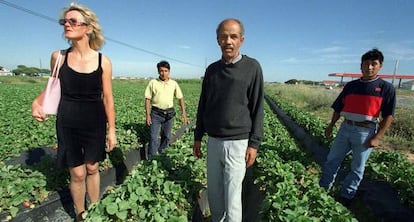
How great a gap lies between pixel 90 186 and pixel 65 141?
658 millimetres

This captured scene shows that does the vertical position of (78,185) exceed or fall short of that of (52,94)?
it falls short

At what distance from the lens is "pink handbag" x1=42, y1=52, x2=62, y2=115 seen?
2551mm

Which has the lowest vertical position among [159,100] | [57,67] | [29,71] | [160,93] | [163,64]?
[29,71]

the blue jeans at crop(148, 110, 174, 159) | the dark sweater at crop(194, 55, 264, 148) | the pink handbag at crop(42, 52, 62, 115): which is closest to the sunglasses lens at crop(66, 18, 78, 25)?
the pink handbag at crop(42, 52, 62, 115)

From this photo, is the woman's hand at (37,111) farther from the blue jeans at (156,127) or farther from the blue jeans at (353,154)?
the blue jeans at (353,154)

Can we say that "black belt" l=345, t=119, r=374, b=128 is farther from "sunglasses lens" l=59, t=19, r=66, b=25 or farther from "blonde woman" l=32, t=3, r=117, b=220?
"sunglasses lens" l=59, t=19, r=66, b=25

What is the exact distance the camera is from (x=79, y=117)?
269 cm

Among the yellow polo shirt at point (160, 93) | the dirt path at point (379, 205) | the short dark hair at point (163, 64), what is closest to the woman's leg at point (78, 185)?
the yellow polo shirt at point (160, 93)

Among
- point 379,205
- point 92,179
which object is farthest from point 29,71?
point 379,205

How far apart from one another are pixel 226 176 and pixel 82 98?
5.41 ft

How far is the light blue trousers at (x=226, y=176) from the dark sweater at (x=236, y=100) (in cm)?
10

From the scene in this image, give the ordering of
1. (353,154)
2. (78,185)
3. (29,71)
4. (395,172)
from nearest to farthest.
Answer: (78,185), (353,154), (395,172), (29,71)

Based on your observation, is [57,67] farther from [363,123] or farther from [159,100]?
[363,123]

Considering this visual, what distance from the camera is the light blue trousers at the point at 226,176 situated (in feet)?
8.89
